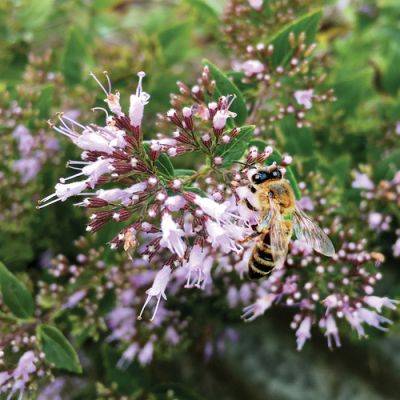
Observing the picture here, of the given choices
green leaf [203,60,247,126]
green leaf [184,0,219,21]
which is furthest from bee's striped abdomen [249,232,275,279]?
green leaf [184,0,219,21]

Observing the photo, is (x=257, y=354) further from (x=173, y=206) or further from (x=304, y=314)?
(x=173, y=206)

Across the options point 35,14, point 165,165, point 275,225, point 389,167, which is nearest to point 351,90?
point 389,167

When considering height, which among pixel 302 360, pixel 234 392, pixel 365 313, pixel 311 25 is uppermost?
pixel 311 25

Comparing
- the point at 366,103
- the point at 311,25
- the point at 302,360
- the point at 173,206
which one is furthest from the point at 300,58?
the point at 302,360

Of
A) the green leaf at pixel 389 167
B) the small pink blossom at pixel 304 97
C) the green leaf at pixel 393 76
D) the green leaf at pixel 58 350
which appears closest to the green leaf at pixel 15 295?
the green leaf at pixel 58 350

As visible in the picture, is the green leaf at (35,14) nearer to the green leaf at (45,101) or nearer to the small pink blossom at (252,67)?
the green leaf at (45,101)

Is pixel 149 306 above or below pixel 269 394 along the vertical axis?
above
